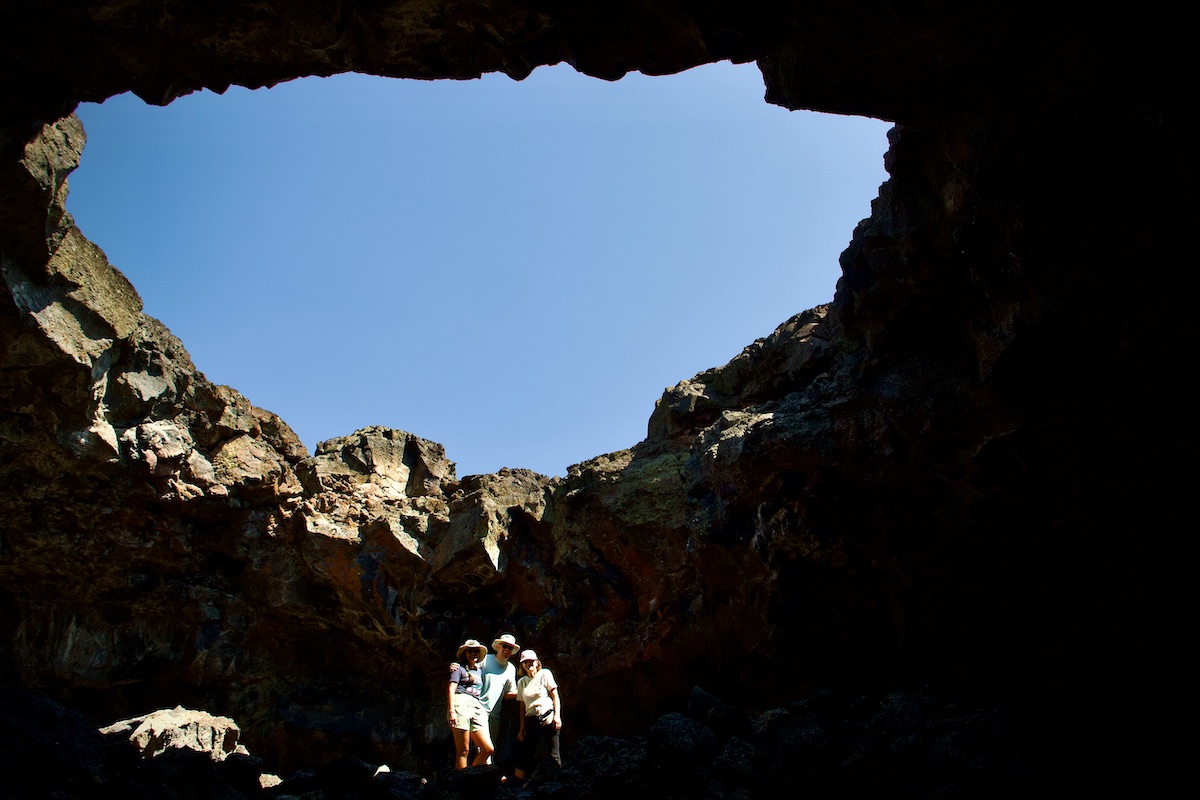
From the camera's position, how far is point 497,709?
9.13 metres

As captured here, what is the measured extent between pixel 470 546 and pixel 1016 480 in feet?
26.1

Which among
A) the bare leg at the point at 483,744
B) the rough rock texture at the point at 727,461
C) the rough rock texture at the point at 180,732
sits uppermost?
the rough rock texture at the point at 727,461

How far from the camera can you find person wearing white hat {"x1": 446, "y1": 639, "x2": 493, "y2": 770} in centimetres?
855

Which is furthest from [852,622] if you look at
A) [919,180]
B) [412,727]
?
[412,727]

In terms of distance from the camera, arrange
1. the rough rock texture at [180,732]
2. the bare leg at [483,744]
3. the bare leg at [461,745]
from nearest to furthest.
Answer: the bare leg at [461,745]
the bare leg at [483,744]
the rough rock texture at [180,732]

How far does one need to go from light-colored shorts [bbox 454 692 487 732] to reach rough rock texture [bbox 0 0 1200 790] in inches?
101

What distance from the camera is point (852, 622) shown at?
9.24 meters

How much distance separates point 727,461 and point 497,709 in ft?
12.3

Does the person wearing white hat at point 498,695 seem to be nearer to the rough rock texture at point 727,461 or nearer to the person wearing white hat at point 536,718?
the person wearing white hat at point 536,718

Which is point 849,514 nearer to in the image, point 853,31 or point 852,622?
point 852,622

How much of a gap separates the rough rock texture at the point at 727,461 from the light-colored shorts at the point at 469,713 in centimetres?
Result: 255

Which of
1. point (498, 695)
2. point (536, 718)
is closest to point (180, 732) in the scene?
point (498, 695)

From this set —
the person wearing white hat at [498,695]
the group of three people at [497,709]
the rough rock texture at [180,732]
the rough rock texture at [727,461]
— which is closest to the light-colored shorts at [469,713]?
the group of three people at [497,709]

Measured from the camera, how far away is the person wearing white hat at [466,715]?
8.55 meters
